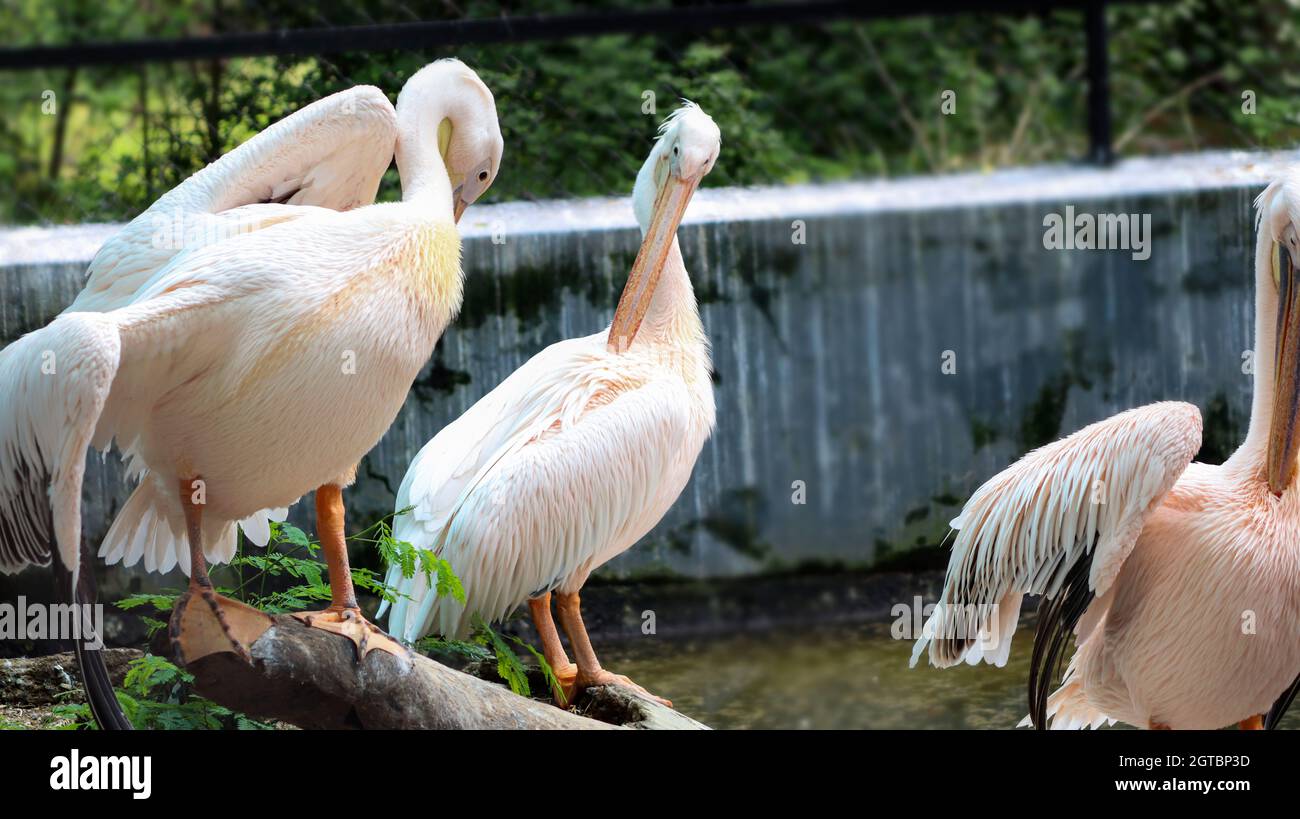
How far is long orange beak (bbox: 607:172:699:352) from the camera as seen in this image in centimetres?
418

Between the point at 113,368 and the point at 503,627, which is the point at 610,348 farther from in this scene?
the point at 503,627

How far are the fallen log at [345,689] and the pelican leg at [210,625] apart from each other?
2cm

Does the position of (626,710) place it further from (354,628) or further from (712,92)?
(712,92)

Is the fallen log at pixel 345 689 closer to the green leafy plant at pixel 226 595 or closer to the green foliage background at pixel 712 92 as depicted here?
the green leafy plant at pixel 226 595

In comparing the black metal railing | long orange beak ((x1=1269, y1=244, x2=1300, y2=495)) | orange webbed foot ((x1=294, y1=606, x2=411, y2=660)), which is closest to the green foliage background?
the black metal railing

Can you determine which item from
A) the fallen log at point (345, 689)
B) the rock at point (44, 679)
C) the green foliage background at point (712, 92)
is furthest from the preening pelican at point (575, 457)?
the green foliage background at point (712, 92)

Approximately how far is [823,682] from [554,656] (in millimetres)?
1378

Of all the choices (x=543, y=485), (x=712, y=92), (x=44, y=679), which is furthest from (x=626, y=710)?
(x=712, y=92)

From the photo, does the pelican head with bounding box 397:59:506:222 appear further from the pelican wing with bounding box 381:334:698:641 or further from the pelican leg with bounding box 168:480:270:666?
the pelican leg with bounding box 168:480:270:666

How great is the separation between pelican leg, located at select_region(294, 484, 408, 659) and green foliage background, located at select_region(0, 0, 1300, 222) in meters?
2.48

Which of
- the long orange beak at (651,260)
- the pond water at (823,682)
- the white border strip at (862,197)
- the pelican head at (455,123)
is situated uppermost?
the white border strip at (862,197)

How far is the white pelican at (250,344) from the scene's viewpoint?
10.5 feet
